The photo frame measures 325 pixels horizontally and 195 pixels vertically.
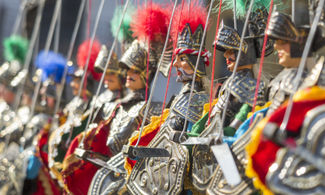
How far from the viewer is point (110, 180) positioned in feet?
12.2

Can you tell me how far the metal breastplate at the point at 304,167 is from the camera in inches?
81.6

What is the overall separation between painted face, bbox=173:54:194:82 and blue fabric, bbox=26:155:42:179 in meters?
2.26

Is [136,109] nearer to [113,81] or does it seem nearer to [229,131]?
[113,81]

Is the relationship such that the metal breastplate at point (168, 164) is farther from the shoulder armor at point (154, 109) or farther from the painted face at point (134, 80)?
the painted face at point (134, 80)

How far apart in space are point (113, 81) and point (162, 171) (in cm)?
180

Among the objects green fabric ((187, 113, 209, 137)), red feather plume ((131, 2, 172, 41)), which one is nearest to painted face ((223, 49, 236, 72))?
green fabric ((187, 113, 209, 137))

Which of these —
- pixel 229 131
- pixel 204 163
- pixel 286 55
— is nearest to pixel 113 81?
pixel 204 163

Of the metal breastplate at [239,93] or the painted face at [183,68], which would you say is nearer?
the metal breastplate at [239,93]

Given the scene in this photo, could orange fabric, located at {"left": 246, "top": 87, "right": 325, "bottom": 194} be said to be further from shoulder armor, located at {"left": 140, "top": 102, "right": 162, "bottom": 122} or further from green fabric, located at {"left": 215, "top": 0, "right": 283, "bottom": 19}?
shoulder armor, located at {"left": 140, "top": 102, "right": 162, "bottom": 122}

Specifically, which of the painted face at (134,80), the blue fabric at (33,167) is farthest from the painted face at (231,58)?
the blue fabric at (33,167)

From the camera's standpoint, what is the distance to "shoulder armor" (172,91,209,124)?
3277 mm

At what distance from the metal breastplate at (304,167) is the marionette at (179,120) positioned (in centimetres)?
83

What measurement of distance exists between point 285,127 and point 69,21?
548 centimetres

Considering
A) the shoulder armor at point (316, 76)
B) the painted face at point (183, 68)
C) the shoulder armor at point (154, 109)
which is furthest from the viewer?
the shoulder armor at point (154, 109)
